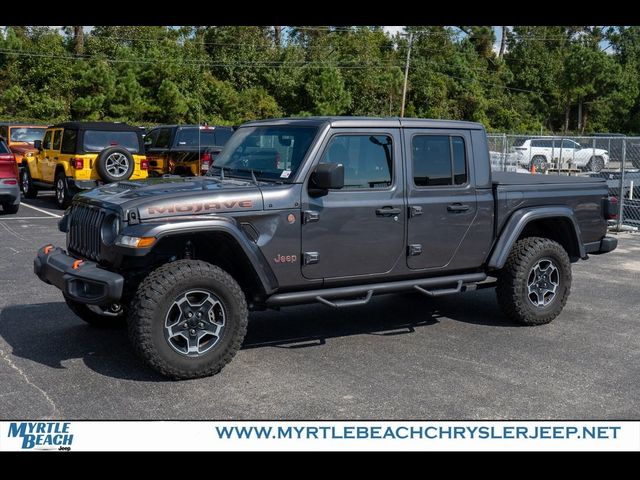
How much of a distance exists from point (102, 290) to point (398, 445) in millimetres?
2322

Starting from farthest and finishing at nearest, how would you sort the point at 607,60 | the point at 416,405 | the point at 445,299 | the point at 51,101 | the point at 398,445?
the point at 607,60 → the point at 51,101 → the point at 445,299 → the point at 416,405 → the point at 398,445

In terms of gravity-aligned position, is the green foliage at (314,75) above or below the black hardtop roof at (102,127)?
above

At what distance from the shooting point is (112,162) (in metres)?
15.2

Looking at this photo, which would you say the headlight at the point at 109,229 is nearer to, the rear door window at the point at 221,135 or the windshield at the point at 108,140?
the windshield at the point at 108,140

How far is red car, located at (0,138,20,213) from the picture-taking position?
563 inches

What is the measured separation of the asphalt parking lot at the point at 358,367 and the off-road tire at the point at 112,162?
23.5ft

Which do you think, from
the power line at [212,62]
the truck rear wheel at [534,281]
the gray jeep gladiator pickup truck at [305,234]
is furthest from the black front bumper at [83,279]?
the power line at [212,62]

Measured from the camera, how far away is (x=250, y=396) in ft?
16.9

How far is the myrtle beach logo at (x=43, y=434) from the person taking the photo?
418 centimetres

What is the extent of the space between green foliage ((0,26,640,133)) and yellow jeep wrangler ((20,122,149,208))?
984 cm

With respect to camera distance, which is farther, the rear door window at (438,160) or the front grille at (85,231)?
the rear door window at (438,160)

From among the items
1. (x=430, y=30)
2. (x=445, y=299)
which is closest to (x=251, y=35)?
(x=430, y=30)

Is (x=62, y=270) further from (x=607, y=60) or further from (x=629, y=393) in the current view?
(x=607, y=60)

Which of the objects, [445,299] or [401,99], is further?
[401,99]
